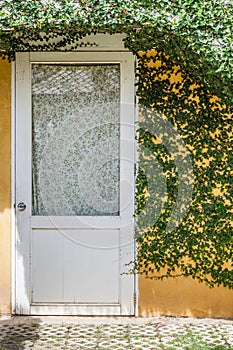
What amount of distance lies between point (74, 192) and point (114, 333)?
1.30 m

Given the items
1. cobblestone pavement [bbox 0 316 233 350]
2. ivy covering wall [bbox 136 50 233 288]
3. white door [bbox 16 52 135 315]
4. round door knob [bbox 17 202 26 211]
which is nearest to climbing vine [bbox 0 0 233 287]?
ivy covering wall [bbox 136 50 233 288]

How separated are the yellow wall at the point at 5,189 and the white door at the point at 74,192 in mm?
90

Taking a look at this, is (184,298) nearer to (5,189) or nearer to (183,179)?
(183,179)

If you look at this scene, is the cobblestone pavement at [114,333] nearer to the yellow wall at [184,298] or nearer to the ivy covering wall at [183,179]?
the yellow wall at [184,298]

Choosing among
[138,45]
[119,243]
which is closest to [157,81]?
[138,45]

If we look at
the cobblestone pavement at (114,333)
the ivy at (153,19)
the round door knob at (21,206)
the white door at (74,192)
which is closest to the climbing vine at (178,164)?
the white door at (74,192)

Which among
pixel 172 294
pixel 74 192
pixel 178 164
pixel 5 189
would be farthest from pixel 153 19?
pixel 172 294

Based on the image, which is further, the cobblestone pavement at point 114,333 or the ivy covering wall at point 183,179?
the ivy covering wall at point 183,179

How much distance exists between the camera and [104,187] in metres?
5.61

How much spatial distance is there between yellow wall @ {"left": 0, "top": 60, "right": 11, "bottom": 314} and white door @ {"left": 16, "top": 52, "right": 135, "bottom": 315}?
0.30 ft

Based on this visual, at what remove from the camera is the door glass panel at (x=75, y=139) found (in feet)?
18.3

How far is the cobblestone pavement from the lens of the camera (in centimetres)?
488

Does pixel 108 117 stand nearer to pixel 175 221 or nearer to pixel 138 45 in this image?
pixel 138 45

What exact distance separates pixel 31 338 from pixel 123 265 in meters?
1.07
